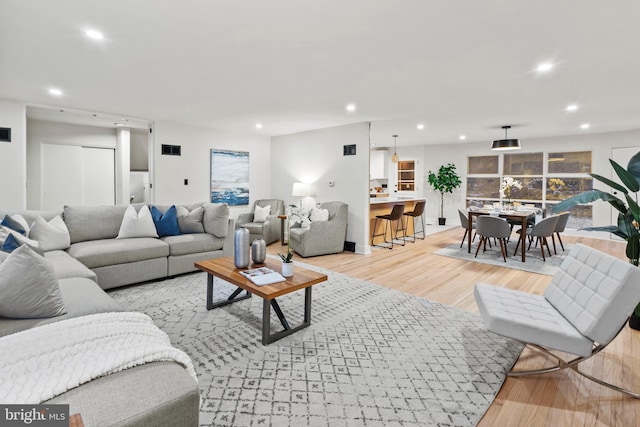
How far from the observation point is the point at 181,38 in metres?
2.52

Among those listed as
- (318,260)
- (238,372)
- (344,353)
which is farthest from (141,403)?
(318,260)

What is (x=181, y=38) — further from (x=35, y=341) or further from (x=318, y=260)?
(x=318, y=260)

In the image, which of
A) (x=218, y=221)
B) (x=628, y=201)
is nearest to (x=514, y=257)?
(x=628, y=201)

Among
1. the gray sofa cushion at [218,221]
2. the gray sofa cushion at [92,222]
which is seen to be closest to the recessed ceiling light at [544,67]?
the gray sofa cushion at [218,221]

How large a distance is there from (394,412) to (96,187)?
25.9 feet

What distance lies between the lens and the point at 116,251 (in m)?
3.67

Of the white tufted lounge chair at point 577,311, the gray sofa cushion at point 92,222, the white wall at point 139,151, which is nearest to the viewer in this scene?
the white tufted lounge chair at point 577,311

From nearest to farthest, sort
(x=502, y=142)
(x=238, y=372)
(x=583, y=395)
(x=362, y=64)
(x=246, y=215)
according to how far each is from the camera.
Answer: (x=583, y=395) < (x=238, y=372) < (x=362, y=64) < (x=502, y=142) < (x=246, y=215)

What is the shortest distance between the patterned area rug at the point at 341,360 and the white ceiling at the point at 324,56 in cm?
237

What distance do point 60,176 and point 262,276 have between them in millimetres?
6494

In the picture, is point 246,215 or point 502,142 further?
point 246,215

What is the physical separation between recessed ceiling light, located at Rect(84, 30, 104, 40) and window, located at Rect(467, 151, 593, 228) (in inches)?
329

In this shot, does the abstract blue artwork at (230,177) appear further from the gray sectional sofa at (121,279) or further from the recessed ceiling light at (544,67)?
Result: the recessed ceiling light at (544,67)

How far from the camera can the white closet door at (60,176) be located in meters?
6.61
